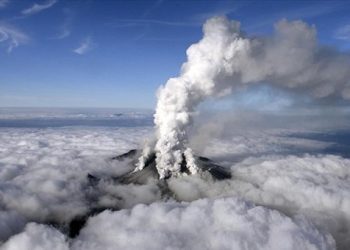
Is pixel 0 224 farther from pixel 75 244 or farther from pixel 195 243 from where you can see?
pixel 195 243

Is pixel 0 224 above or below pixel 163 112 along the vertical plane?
below

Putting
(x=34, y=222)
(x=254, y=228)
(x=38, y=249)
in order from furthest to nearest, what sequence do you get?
(x=34, y=222) → (x=254, y=228) → (x=38, y=249)

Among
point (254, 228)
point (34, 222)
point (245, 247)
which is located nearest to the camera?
point (245, 247)

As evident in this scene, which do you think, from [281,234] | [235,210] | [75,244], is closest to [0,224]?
[75,244]

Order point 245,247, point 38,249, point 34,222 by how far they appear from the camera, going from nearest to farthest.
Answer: point 38,249
point 245,247
point 34,222

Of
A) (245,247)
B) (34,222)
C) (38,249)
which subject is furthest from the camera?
(34,222)

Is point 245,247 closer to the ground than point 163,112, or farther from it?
closer to the ground

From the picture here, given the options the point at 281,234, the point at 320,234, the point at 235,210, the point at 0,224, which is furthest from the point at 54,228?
the point at 320,234

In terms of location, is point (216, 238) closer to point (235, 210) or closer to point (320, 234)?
point (235, 210)

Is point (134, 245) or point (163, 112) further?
point (163, 112)
